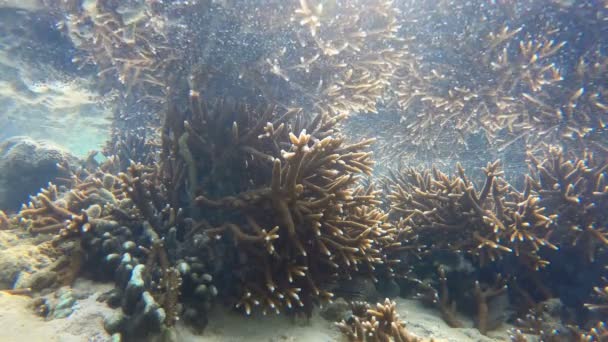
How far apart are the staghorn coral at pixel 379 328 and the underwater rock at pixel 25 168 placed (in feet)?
21.1

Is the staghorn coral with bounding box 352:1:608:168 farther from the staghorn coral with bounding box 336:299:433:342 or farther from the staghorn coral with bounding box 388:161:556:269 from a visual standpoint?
the staghorn coral with bounding box 336:299:433:342

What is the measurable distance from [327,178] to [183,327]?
1.79 m

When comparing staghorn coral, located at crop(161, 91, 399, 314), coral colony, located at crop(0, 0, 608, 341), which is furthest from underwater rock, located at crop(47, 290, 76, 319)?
staghorn coral, located at crop(161, 91, 399, 314)

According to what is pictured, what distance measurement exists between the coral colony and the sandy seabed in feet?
0.41

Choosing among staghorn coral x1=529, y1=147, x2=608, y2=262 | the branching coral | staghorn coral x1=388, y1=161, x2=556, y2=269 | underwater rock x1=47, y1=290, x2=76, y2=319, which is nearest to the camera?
underwater rock x1=47, y1=290, x2=76, y2=319

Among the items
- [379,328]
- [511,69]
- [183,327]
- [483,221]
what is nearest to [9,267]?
[183,327]

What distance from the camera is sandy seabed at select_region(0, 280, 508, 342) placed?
2.47 meters

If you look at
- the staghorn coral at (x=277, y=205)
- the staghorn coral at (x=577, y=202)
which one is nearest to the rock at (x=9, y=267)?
the staghorn coral at (x=277, y=205)

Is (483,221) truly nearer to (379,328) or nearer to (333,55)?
(379,328)

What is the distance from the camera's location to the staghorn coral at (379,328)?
2.76 metres

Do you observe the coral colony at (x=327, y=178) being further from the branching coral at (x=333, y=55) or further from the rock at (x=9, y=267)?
the rock at (x=9, y=267)

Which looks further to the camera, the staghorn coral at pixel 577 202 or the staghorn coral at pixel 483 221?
the staghorn coral at pixel 577 202

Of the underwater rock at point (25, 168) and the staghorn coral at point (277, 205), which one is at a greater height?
the underwater rock at point (25, 168)


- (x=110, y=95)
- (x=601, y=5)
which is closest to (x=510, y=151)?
(x=601, y=5)
